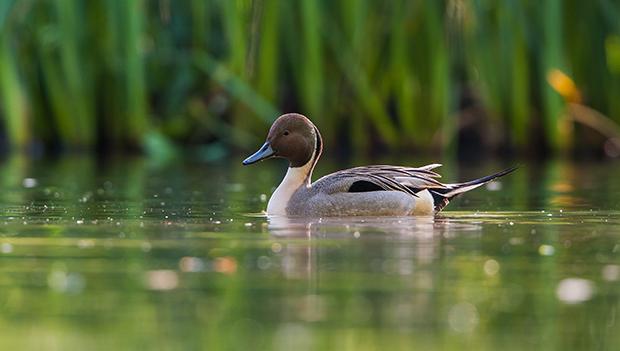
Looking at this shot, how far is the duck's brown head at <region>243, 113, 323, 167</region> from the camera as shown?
1061cm

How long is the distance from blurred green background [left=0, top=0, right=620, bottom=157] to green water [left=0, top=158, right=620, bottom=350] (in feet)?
17.3

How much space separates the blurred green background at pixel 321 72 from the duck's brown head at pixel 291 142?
15.5 feet

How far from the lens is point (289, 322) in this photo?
18.1ft

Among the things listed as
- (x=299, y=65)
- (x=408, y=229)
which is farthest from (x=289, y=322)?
(x=299, y=65)

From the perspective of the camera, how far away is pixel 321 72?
661 inches

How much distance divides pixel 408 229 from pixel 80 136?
9.57m

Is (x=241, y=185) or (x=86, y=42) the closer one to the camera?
(x=241, y=185)

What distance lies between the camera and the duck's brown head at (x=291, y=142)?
10609 mm

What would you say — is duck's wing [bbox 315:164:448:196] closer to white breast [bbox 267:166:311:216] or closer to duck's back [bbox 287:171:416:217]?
duck's back [bbox 287:171:416:217]

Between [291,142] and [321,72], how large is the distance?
245 inches

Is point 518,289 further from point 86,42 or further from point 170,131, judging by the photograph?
point 170,131

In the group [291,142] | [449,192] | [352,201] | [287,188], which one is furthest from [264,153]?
[449,192]

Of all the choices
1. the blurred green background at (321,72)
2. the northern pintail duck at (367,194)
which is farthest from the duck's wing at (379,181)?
the blurred green background at (321,72)

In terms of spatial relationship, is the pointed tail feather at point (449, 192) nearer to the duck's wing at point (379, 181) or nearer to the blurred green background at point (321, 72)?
the duck's wing at point (379, 181)
